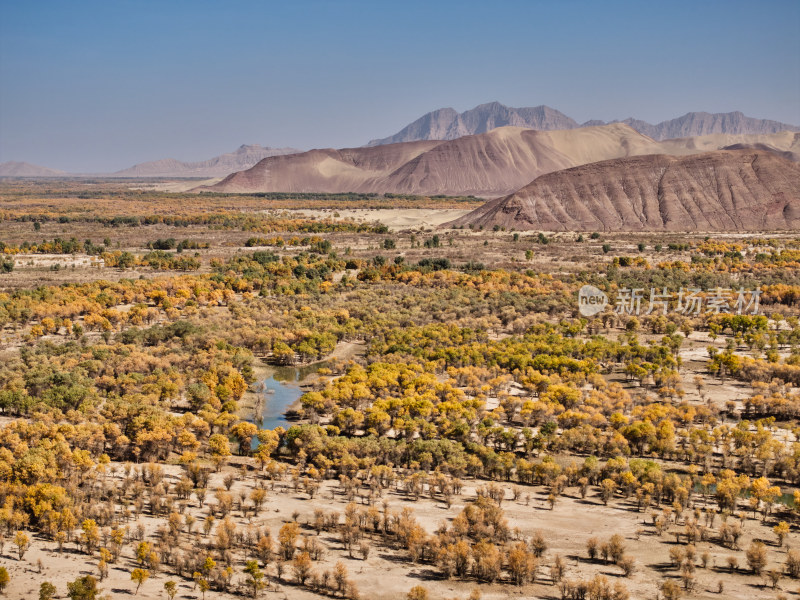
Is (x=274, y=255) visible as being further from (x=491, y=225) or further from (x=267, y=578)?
(x=267, y=578)

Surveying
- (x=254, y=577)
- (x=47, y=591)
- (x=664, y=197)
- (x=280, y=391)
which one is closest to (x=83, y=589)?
(x=47, y=591)

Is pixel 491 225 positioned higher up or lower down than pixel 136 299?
higher up

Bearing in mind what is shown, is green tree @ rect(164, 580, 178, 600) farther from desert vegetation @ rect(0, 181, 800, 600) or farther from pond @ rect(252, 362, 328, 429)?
pond @ rect(252, 362, 328, 429)

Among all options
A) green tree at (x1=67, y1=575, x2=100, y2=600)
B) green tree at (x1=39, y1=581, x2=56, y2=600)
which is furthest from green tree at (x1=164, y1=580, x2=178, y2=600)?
green tree at (x1=39, y1=581, x2=56, y2=600)

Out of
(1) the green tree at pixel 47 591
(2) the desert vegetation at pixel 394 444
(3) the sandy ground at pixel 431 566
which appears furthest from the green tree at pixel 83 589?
(3) the sandy ground at pixel 431 566

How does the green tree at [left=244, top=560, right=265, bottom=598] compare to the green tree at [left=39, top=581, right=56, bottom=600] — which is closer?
the green tree at [left=39, top=581, right=56, bottom=600]

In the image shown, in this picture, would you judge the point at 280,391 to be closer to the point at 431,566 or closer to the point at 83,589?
the point at 431,566

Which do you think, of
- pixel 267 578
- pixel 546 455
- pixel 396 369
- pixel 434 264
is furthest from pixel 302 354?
pixel 434 264
